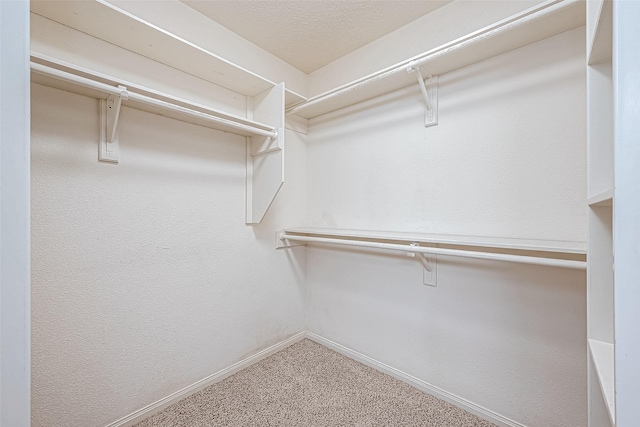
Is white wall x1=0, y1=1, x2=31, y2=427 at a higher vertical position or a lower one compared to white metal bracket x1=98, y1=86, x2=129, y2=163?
lower

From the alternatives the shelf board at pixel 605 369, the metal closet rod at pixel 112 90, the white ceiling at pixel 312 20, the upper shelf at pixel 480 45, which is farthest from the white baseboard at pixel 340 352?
the white ceiling at pixel 312 20

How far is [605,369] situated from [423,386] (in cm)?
118

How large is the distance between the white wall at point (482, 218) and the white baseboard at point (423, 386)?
1.1 inches

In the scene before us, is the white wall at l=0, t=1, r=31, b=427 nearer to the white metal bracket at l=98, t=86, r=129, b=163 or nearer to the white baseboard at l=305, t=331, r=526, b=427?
the white metal bracket at l=98, t=86, r=129, b=163

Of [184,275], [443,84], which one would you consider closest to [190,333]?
[184,275]

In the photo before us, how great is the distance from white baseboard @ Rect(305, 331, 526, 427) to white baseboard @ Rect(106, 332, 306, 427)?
0.36 meters

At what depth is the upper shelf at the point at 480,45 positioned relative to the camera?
1093mm

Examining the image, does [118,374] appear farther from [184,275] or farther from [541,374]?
[541,374]

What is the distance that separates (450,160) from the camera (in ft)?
5.06

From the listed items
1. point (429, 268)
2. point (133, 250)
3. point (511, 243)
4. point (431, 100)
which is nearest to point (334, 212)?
point (429, 268)

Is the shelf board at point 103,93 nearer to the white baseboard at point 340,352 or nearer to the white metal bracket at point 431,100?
the white metal bracket at point 431,100

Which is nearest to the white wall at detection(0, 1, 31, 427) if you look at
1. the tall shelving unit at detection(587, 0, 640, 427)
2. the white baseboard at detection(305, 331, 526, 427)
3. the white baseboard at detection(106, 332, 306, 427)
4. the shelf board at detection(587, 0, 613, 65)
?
the white baseboard at detection(106, 332, 306, 427)

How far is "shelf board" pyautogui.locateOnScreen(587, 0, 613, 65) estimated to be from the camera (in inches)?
25.5

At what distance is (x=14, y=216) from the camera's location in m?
0.56
